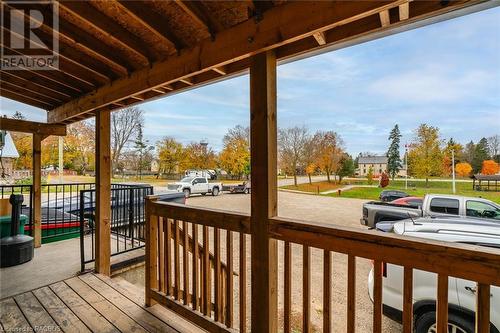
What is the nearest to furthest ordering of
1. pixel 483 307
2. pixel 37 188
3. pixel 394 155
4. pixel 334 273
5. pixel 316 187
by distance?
1. pixel 483 307
2. pixel 394 155
3. pixel 37 188
4. pixel 334 273
5. pixel 316 187

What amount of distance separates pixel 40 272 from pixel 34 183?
1.57 meters

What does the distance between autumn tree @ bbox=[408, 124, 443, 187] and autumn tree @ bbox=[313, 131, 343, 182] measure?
145cm

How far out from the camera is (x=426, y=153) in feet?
9.29

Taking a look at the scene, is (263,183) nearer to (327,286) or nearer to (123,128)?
(327,286)

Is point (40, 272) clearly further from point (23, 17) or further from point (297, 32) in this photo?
point (297, 32)

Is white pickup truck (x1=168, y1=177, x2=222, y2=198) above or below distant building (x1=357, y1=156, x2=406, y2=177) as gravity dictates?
below

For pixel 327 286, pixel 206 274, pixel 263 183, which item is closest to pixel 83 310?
pixel 206 274

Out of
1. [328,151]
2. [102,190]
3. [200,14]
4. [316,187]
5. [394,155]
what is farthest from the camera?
[316,187]

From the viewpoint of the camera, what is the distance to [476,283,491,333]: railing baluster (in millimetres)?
998

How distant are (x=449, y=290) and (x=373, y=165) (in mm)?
1910

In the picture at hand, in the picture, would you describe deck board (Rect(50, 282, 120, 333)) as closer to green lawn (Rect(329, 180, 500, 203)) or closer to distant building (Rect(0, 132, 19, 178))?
green lawn (Rect(329, 180, 500, 203))

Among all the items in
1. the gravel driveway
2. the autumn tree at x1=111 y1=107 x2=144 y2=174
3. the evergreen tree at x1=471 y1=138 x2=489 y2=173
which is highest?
the autumn tree at x1=111 y1=107 x2=144 y2=174

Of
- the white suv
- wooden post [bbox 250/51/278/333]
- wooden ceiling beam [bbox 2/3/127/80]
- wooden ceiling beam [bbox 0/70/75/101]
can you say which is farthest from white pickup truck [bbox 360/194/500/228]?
wooden ceiling beam [bbox 0/70/75/101]

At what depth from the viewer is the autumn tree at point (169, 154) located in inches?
634
